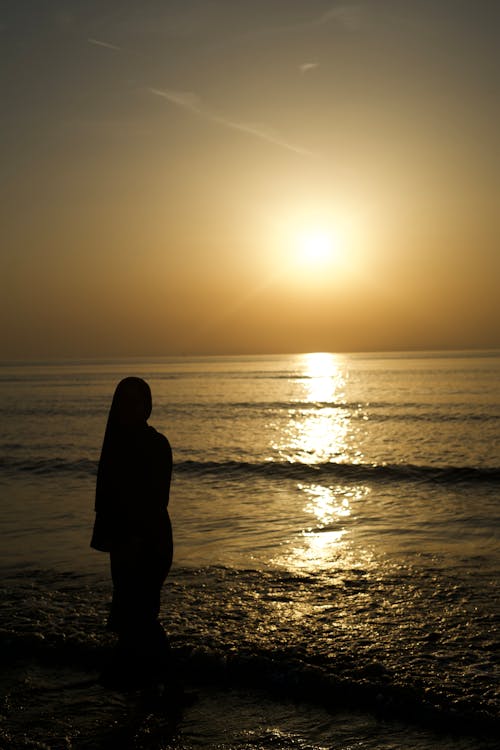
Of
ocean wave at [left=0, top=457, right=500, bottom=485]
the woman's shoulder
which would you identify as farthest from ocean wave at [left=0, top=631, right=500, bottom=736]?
ocean wave at [left=0, top=457, right=500, bottom=485]

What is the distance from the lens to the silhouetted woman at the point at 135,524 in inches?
184

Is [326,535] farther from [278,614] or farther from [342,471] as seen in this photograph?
[342,471]

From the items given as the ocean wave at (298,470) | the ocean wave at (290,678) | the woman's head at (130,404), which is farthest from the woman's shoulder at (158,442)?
the ocean wave at (298,470)

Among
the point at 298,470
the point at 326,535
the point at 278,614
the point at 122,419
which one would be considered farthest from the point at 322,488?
the point at 122,419

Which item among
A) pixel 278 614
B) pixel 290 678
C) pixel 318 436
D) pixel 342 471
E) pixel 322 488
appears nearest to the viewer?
pixel 290 678

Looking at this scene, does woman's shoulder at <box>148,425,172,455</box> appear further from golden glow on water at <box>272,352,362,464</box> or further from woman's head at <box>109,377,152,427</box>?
golden glow on water at <box>272,352,362,464</box>

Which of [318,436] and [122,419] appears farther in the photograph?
[318,436]

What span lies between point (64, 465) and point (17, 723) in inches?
581

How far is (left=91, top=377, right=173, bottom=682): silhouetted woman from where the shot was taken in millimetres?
4664

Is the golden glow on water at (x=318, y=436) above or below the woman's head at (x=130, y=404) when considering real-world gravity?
below

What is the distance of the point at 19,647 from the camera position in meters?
6.04

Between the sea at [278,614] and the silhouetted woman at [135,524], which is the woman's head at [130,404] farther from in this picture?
the sea at [278,614]

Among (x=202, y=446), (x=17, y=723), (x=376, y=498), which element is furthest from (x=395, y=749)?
(x=202, y=446)

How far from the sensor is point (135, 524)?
4645 millimetres
